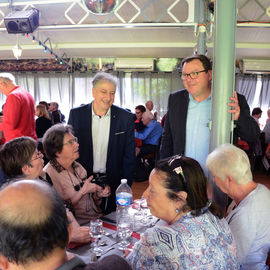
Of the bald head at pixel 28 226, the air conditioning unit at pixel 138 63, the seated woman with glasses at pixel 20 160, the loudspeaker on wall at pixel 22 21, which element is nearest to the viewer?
the bald head at pixel 28 226

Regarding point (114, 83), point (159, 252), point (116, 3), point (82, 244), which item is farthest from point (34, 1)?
point (159, 252)

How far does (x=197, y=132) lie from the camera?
220 cm

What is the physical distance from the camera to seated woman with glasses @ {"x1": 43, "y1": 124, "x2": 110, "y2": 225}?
6.70 ft

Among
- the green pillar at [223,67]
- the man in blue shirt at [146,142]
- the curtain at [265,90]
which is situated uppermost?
the green pillar at [223,67]

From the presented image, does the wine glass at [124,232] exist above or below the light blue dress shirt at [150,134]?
above

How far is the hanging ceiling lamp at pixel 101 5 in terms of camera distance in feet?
12.0

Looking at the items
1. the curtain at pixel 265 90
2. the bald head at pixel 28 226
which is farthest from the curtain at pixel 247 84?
the bald head at pixel 28 226

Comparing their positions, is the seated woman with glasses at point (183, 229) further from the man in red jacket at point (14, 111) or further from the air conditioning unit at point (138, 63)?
the air conditioning unit at point (138, 63)

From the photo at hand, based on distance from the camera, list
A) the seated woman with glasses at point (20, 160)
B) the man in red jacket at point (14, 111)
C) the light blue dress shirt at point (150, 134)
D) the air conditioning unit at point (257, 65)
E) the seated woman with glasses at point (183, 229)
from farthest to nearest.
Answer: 1. the air conditioning unit at point (257, 65)
2. the light blue dress shirt at point (150, 134)
3. the man in red jacket at point (14, 111)
4. the seated woman with glasses at point (20, 160)
5. the seated woman with glasses at point (183, 229)

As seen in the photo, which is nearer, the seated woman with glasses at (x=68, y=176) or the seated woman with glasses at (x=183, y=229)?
the seated woman with glasses at (x=183, y=229)

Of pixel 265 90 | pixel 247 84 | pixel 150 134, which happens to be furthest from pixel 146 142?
pixel 265 90

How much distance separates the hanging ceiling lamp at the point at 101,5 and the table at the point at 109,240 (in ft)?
9.36

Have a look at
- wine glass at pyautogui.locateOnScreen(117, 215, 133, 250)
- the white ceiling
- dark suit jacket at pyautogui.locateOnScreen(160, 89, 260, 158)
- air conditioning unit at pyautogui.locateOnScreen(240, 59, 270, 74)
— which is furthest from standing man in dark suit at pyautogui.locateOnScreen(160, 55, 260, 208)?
air conditioning unit at pyautogui.locateOnScreen(240, 59, 270, 74)

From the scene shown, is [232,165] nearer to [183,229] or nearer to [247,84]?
[183,229]
